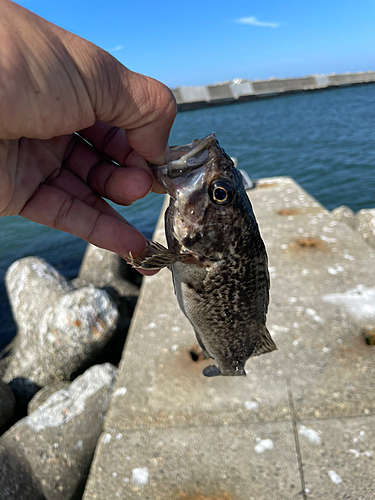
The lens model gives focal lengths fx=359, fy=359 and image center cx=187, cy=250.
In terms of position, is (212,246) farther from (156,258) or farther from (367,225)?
(367,225)

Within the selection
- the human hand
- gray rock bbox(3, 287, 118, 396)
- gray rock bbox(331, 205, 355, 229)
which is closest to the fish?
the human hand

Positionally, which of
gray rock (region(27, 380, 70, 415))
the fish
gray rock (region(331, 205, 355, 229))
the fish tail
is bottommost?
gray rock (region(331, 205, 355, 229))

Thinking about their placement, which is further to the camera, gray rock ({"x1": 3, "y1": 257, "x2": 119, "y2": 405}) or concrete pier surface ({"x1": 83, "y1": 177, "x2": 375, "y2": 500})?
gray rock ({"x1": 3, "y1": 257, "x2": 119, "y2": 405})

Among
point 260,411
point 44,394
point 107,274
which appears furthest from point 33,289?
point 260,411

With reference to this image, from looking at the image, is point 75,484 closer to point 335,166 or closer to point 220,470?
point 220,470

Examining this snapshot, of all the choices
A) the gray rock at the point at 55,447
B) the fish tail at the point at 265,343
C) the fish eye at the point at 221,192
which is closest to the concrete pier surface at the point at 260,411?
the gray rock at the point at 55,447

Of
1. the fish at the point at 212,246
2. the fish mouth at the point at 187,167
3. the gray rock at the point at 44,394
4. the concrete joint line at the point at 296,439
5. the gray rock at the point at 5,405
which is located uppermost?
the fish mouth at the point at 187,167

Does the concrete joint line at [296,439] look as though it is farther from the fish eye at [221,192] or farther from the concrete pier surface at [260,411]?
the fish eye at [221,192]

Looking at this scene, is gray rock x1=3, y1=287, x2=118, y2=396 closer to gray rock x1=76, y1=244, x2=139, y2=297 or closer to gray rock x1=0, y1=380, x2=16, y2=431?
gray rock x1=0, y1=380, x2=16, y2=431
